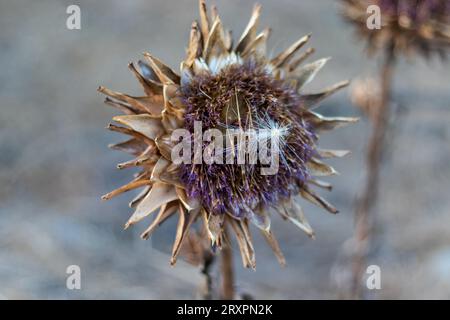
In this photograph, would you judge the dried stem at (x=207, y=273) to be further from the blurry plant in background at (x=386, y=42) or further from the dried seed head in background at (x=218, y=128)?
the blurry plant in background at (x=386, y=42)

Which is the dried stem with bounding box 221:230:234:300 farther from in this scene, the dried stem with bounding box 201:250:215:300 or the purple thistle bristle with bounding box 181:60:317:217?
the purple thistle bristle with bounding box 181:60:317:217

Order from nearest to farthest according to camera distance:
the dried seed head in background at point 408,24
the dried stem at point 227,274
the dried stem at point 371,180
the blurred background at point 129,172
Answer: the dried stem at point 227,274 → the dried seed head in background at point 408,24 → the dried stem at point 371,180 → the blurred background at point 129,172

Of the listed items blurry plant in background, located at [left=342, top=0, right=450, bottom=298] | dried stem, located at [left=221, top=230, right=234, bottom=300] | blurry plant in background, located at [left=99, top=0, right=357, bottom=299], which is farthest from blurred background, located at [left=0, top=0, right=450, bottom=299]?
blurry plant in background, located at [left=99, top=0, right=357, bottom=299]

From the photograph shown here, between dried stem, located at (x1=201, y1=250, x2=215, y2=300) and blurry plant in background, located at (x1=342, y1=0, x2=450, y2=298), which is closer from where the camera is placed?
dried stem, located at (x1=201, y1=250, x2=215, y2=300)

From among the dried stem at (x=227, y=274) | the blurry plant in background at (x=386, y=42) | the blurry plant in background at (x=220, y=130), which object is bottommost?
the dried stem at (x=227, y=274)

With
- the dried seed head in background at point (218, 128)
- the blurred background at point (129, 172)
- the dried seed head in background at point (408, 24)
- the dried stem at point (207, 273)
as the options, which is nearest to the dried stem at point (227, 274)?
the dried stem at point (207, 273)
